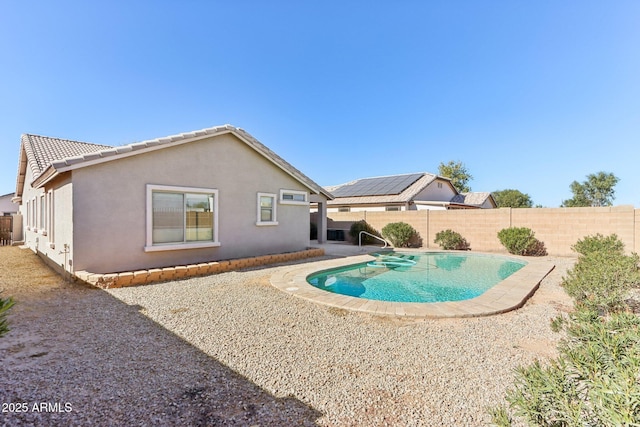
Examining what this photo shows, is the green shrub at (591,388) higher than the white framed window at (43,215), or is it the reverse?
the white framed window at (43,215)

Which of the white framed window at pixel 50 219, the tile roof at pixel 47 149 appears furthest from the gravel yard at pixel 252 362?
the tile roof at pixel 47 149

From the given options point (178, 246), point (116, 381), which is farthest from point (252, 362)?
point (178, 246)

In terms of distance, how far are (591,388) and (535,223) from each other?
60.0ft

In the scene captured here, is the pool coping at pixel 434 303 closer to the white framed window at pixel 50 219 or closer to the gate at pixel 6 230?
the white framed window at pixel 50 219

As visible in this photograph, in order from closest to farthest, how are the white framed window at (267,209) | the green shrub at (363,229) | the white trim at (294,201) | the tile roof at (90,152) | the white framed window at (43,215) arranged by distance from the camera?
the tile roof at (90,152)
the white framed window at (43,215)
the white framed window at (267,209)
the white trim at (294,201)
the green shrub at (363,229)

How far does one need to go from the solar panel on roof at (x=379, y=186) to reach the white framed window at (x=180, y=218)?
68.0 ft

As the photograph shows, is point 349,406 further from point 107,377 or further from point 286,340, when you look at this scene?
point 107,377

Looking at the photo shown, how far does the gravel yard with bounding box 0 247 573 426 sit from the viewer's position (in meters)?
3.24

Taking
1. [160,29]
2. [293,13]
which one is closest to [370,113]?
[293,13]

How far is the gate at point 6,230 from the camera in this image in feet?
66.4

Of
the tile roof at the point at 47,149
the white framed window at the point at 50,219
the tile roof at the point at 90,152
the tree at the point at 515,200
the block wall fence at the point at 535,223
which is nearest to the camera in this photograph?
the tile roof at the point at 90,152

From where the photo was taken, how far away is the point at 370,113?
A: 26.0m

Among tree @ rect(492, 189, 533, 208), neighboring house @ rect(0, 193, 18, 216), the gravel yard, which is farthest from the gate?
tree @ rect(492, 189, 533, 208)

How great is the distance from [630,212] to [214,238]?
64.8ft
